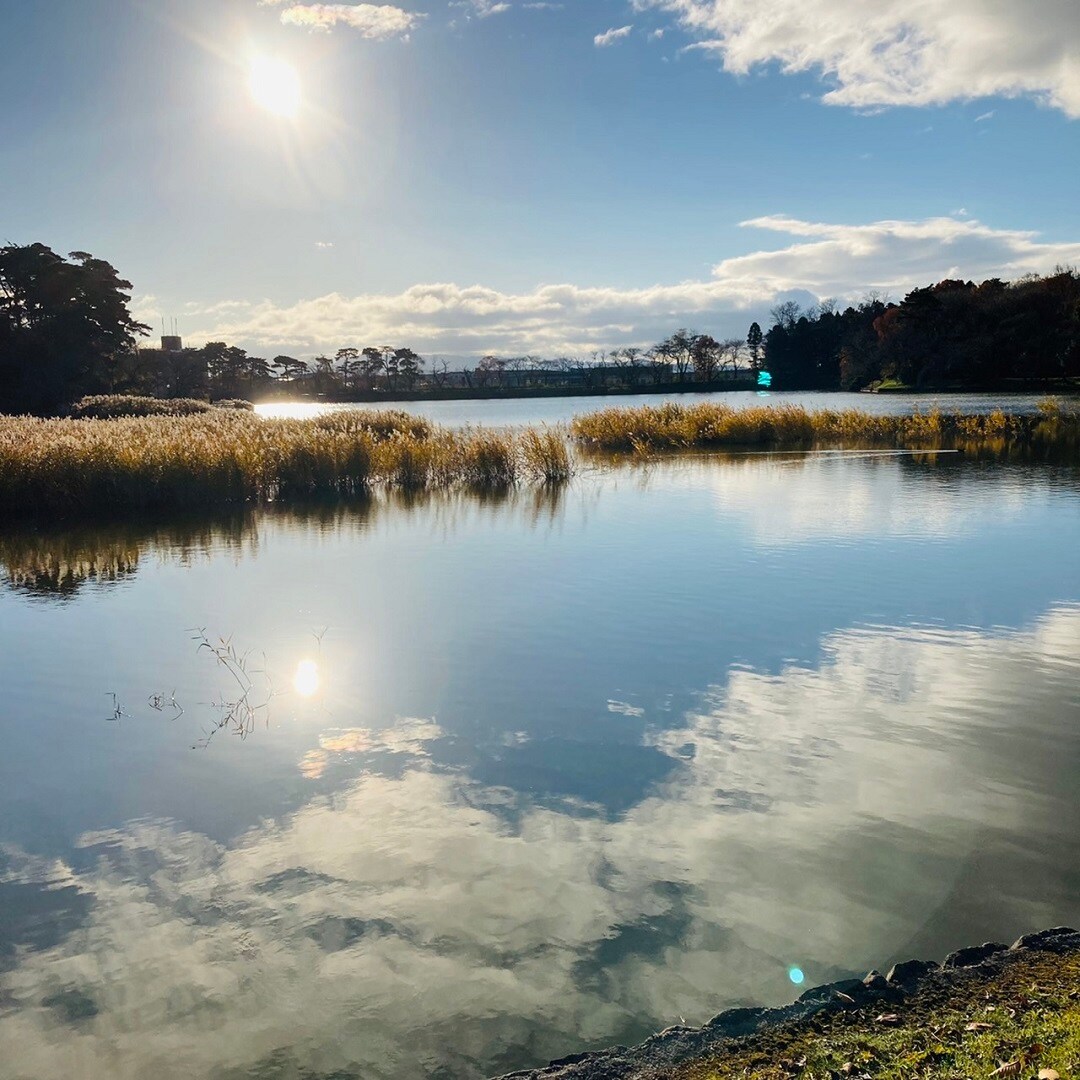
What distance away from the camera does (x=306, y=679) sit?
341 inches

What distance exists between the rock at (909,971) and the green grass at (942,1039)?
0.12m

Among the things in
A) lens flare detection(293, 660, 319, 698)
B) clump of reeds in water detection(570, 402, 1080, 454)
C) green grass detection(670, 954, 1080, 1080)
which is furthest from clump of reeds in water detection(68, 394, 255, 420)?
green grass detection(670, 954, 1080, 1080)

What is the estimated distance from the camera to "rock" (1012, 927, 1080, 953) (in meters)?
4.00

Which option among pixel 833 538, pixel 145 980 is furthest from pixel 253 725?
pixel 833 538

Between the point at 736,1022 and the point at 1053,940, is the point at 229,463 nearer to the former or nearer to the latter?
the point at 736,1022

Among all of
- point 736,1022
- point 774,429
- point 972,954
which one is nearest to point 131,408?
point 774,429

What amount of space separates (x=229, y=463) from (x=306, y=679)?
14401 millimetres

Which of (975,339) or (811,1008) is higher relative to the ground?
(975,339)

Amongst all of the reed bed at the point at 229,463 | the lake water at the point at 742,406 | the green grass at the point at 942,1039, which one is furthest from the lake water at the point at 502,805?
the lake water at the point at 742,406

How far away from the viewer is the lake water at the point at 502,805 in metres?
4.01

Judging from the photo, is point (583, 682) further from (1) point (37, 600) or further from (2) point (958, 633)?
(1) point (37, 600)

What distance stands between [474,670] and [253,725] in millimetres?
2256

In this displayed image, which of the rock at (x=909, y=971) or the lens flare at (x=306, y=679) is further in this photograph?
the lens flare at (x=306, y=679)

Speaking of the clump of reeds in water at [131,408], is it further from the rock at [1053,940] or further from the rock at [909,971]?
the rock at [1053,940]
